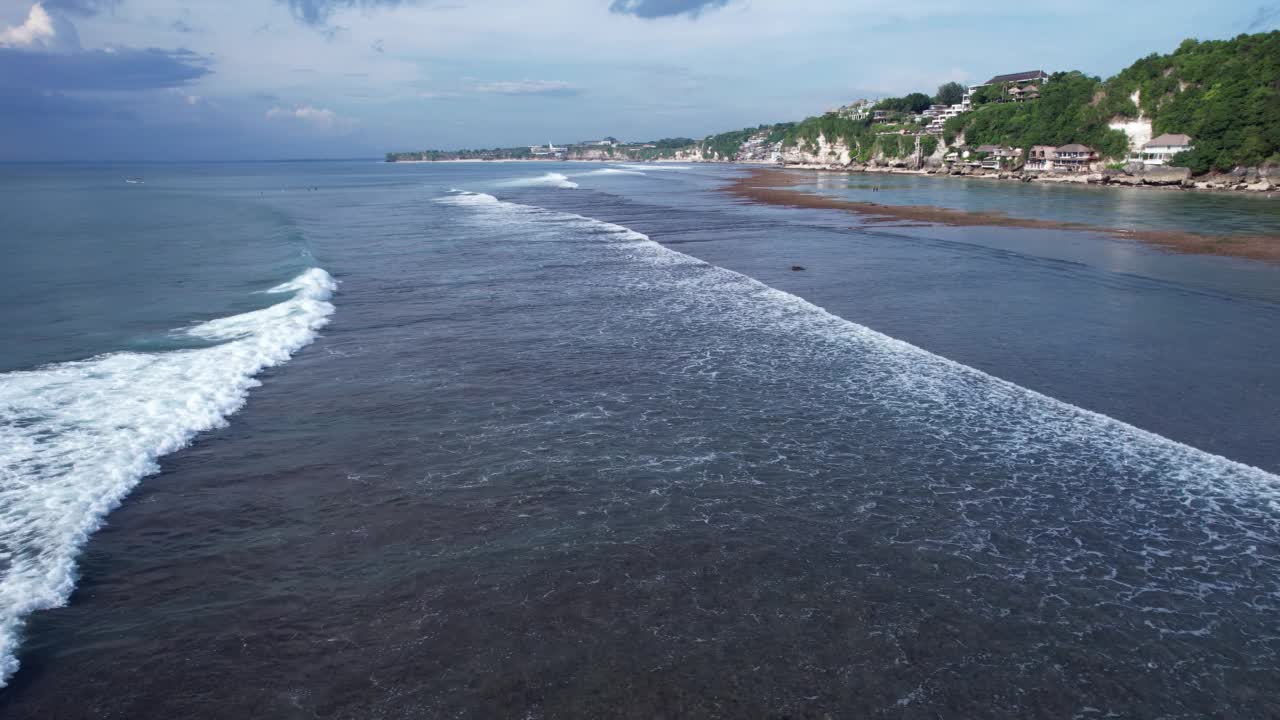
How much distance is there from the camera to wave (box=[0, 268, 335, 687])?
26.1 ft

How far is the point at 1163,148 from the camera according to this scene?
85.8 m

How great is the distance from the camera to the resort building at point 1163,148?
83.8 meters

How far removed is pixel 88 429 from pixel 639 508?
31.2 ft

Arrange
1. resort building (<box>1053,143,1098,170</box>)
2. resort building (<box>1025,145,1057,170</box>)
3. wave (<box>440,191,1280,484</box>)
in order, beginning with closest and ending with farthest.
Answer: wave (<box>440,191,1280,484</box>) → resort building (<box>1053,143,1098,170</box>) → resort building (<box>1025,145,1057,170</box>)

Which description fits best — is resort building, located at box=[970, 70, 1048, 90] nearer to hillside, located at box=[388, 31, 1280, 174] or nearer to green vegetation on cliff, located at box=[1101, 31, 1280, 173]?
hillside, located at box=[388, 31, 1280, 174]

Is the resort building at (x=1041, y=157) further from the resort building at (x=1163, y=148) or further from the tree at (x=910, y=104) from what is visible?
the tree at (x=910, y=104)

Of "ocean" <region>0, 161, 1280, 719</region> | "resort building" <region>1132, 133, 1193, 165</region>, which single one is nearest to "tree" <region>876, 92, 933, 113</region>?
"resort building" <region>1132, 133, 1193, 165</region>

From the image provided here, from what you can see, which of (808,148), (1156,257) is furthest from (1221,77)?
(808,148)

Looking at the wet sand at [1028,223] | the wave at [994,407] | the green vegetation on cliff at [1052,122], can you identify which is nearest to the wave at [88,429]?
the wave at [994,407]

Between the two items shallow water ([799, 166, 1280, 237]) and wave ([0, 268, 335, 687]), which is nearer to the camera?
wave ([0, 268, 335, 687])

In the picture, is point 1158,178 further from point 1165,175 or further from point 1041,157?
point 1041,157

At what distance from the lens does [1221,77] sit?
8525 cm

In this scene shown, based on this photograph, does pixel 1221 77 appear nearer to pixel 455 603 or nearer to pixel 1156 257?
pixel 1156 257

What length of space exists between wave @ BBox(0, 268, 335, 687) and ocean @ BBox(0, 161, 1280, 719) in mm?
68
